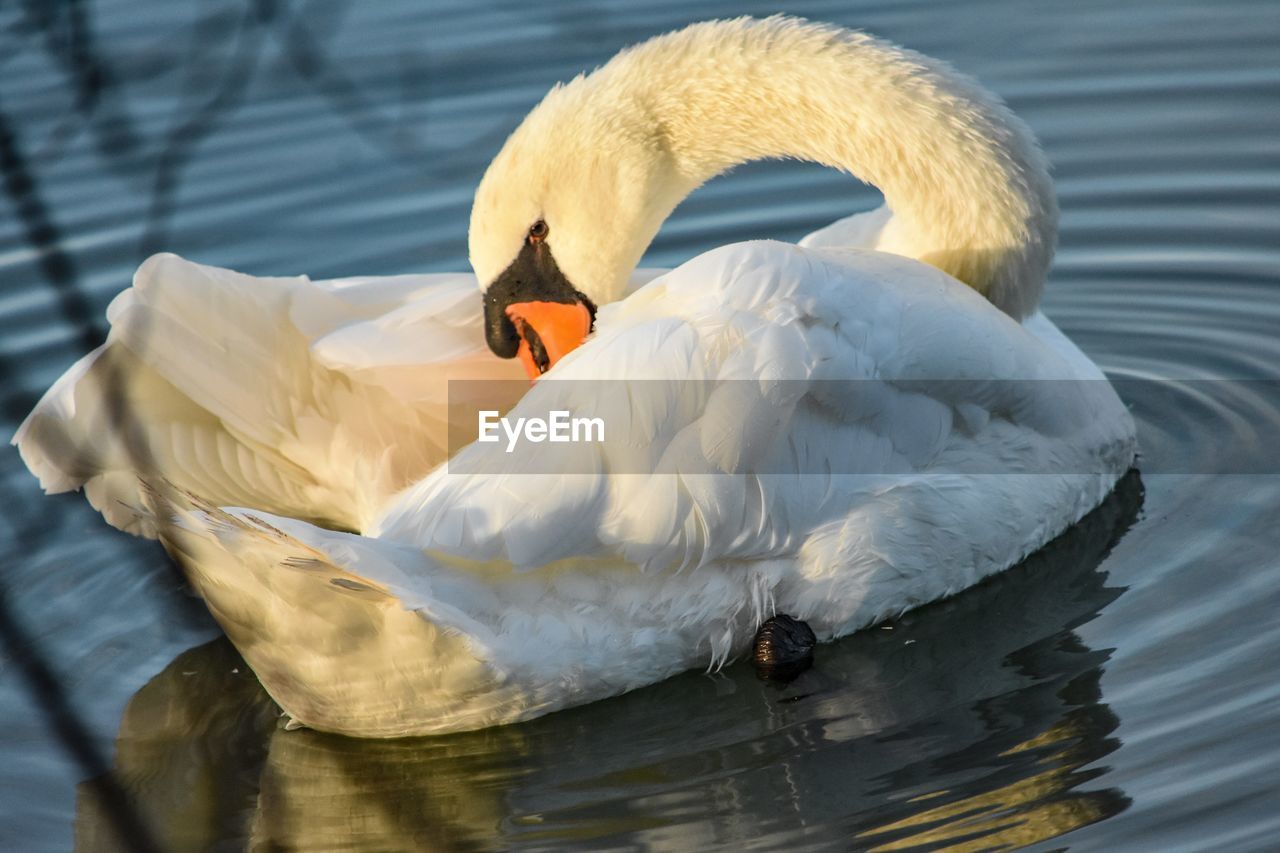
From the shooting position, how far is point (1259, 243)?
7.88 m

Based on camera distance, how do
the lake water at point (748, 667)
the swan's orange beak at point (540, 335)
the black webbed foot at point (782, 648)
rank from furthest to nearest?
1. the swan's orange beak at point (540, 335)
2. the black webbed foot at point (782, 648)
3. the lake water at point (748, 667)

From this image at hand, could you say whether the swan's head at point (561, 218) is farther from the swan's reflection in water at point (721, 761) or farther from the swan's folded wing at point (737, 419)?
the swan's reflection in water at point (721, 761)

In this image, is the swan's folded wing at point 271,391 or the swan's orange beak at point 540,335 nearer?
the swan's folded wing at point 271,391

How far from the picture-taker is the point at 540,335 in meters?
5.93

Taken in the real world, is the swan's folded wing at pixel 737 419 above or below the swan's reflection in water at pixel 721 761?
above

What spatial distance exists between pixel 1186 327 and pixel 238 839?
442 cm

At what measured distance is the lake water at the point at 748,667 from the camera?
4133 mm

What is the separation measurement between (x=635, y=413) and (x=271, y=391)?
1.55 meters

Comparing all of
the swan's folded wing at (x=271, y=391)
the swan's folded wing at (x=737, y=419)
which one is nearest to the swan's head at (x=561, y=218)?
the swan's folded wing at (x=271, y=391)

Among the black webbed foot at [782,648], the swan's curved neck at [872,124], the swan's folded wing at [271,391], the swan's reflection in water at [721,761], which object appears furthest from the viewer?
the swan's curved neck at [872,124]

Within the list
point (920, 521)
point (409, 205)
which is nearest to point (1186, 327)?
point (920, 521)

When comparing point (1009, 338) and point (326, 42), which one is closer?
point (1009, 338)

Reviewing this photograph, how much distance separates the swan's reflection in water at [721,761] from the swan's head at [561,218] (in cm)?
142

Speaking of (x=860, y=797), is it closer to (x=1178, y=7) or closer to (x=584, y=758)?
(x=584, y=758)
